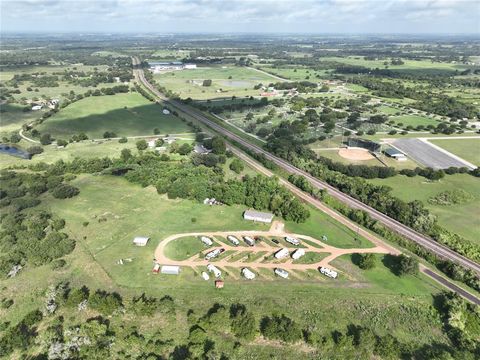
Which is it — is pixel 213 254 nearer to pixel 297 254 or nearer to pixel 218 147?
pixel 297 254

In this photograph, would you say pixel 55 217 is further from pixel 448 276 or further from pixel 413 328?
pixel 448 276

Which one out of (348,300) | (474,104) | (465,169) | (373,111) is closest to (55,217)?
(348,300)

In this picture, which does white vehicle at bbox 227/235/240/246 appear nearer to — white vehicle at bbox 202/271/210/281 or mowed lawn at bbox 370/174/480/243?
white vehicle at bbox 202/271/210/281

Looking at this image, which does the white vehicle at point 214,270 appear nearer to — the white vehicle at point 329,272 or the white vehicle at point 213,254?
the white vehicle at point 213,254

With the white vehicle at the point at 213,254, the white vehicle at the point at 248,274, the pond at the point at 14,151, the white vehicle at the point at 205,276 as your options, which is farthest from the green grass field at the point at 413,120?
the pond at the point at 14,151

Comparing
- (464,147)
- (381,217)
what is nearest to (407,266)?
(381,217)

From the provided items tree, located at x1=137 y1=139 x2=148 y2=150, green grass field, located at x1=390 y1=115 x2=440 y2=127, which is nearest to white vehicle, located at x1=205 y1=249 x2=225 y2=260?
tree, located at x1=137 y1=139 x2=148 y2=150

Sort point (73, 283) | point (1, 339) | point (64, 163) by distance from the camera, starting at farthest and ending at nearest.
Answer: point (64, 163)
point (73, 283)
point (1, 339)
